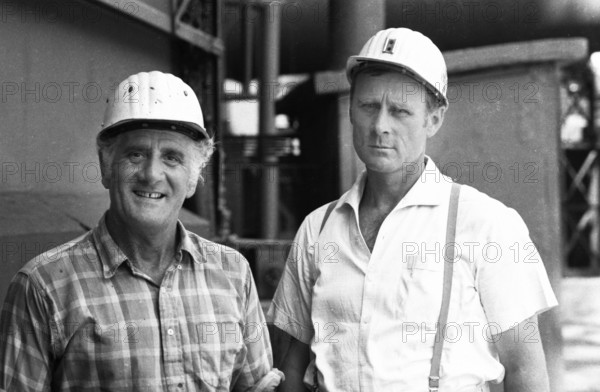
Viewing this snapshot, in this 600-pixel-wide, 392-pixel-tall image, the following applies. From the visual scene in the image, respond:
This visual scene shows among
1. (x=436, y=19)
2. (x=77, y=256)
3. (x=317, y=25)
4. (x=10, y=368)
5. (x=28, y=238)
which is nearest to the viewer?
(x=10, y=368)

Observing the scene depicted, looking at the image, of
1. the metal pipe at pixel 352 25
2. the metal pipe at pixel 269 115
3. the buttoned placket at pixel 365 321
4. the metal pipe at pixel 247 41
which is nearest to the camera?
the buttoned placket at pixel 365 321

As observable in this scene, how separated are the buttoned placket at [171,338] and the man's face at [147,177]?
7.8 inches

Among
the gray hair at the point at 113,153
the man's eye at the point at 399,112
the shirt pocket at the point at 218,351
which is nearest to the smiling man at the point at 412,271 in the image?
the man's eye at the point at 399,112

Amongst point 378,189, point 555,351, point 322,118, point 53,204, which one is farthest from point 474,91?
point 53,204

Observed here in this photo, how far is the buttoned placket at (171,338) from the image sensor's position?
216 cm

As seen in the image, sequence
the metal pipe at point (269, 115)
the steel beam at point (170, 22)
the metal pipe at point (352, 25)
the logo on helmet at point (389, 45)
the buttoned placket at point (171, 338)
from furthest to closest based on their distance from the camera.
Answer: the metal pipe at point (269, 115) < the steel beam at point (170, 22) < the metal pipe at point (352, 25) < the logo on helmet at point (389, 45) < the buttoned placket at point (171, 338)

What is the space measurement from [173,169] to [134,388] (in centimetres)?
60

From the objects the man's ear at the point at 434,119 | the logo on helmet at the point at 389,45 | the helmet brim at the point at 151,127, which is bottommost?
the helmet brim at the point at 151,127

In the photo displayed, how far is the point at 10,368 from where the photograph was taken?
201 centimetres

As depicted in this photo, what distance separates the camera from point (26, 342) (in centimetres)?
202

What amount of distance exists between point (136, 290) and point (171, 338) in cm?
16

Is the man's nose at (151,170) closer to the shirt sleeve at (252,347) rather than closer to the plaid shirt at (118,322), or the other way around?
the plaid shirt at (118,322)

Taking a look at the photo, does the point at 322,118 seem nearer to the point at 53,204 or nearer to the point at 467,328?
the point at 53,204

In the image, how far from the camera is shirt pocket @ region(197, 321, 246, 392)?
223 cm
